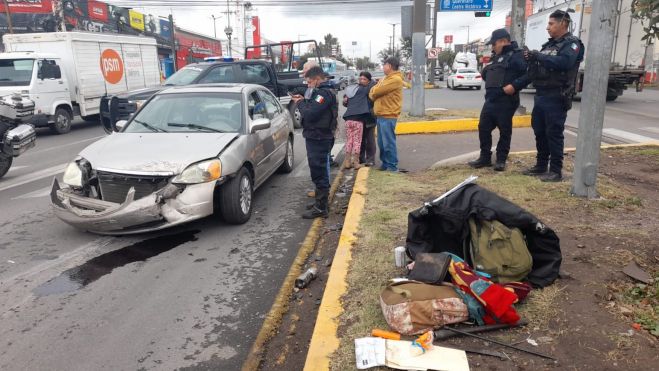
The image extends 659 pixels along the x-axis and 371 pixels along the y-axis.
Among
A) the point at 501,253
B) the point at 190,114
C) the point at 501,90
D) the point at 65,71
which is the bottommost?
the point at 501,253

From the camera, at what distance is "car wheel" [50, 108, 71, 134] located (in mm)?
14023

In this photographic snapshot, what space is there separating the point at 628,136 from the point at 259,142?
8.58m

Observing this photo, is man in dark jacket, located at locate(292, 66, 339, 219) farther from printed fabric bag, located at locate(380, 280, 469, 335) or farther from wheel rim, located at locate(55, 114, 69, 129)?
wheel rim, located at locate(55, 114, 69, 129)

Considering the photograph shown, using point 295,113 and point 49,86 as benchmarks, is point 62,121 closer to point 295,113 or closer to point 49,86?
point 49,86

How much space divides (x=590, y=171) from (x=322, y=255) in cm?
294

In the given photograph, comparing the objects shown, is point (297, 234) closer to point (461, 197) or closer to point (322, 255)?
point (322, 255)

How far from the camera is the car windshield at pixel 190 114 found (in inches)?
235

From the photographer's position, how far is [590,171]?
5082mm

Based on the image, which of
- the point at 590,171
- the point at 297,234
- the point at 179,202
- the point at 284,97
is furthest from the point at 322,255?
the point at 284,97

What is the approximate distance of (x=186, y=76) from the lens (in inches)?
472

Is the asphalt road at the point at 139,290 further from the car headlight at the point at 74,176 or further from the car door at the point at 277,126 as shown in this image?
the car door at the point at 277,126

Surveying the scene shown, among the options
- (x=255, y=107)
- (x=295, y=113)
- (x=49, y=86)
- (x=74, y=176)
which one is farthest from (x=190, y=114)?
(x=49, y=86)

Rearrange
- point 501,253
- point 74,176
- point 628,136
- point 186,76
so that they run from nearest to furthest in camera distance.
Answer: point 501,253 → point 74,176 → point 628,136 → point 186,76

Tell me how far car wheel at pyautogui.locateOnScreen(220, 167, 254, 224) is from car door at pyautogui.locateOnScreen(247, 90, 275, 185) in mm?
408
